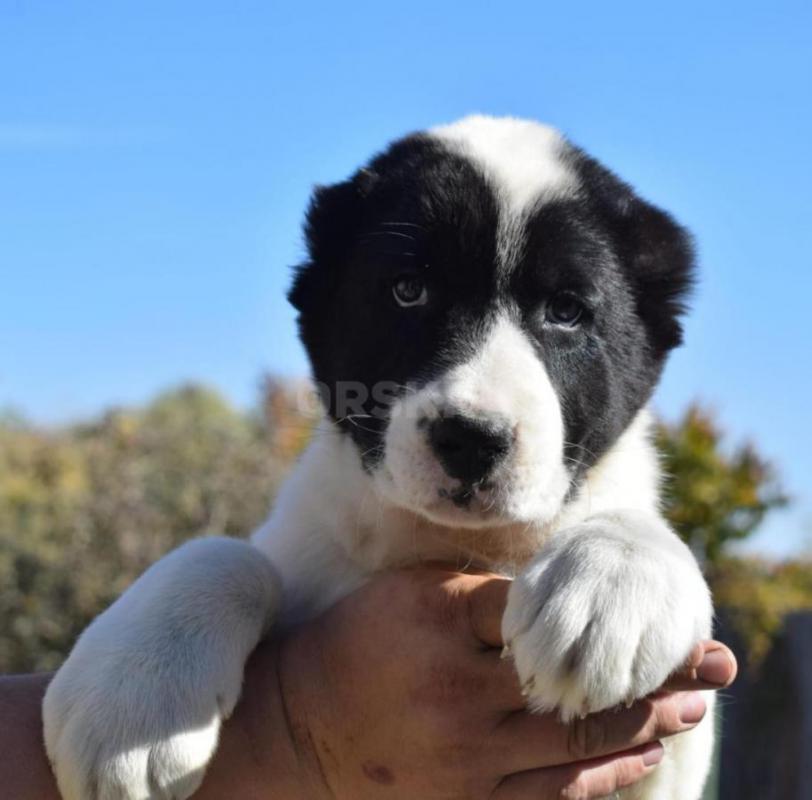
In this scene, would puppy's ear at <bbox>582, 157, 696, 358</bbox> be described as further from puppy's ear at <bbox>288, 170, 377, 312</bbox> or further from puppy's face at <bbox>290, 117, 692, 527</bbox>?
puppy's ear at <bbox>288, 170, 377, 312</bbox>

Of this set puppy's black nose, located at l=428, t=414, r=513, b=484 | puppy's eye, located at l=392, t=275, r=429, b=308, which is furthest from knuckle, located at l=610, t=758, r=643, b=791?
puppy's eye, located at l=392, t=275, r=429, b=308

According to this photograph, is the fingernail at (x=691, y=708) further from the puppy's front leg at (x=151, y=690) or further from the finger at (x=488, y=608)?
the puppy's front leg at (x=151, y=690)

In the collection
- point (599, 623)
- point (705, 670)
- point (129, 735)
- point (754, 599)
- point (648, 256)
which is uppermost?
point (648, 256)

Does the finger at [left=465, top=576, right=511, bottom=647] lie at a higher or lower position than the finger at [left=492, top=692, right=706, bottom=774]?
higher

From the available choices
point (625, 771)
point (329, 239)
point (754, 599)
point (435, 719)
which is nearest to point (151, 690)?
point (435, 719)

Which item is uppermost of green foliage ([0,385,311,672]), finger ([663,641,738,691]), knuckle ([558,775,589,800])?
finger ([663,641,738,691])

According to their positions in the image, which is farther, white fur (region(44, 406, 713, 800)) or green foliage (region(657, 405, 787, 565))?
green foliage (region(657, 405, 787, 565))

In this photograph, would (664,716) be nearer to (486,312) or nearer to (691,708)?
(691,708)

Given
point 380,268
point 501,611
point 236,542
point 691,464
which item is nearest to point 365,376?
point 380,268
